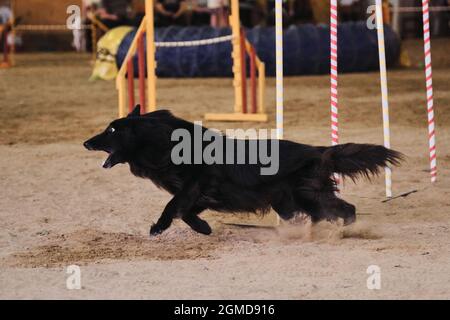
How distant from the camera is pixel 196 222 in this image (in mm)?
6164

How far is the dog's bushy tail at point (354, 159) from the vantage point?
5996 mm

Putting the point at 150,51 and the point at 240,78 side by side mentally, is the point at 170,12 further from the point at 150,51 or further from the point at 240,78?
the point at 150,51

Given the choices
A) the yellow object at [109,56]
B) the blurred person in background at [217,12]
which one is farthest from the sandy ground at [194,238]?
the blurred person in background at [217,12]

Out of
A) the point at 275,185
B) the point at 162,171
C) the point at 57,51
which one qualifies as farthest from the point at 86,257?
the point at 57,51

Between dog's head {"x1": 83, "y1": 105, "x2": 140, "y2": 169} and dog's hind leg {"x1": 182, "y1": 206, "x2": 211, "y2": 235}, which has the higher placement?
dog's head {"x1": 83, "y1": 105, "x2": 140, "y2": 169}

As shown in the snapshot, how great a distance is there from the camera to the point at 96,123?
12.0m

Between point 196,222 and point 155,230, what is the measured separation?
0.26 metres

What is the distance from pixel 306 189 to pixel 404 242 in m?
0.64

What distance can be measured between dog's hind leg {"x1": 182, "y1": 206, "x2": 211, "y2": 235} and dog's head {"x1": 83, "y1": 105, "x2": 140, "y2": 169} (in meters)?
0.50

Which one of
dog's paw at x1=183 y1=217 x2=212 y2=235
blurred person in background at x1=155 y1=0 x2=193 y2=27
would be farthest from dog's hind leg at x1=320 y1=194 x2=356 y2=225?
blurred person in background at x1=155 y1=0 x2=193 y2=27

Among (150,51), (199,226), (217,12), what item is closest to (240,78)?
(150,51)

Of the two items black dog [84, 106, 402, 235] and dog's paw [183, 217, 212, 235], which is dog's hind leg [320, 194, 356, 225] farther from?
dog's paw [183, 217, 212, 235]

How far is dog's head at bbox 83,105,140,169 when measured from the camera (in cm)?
594

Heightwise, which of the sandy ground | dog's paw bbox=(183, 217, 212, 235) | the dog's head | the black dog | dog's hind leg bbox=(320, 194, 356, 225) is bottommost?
the sandy ground
